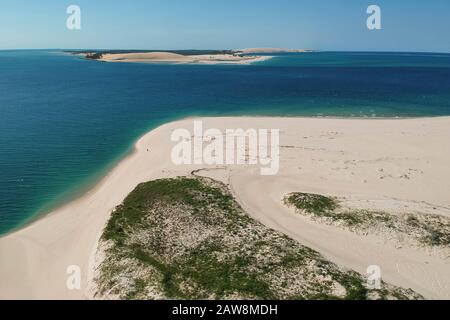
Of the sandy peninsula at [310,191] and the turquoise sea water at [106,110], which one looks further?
the turquoise sea water at [106,110]

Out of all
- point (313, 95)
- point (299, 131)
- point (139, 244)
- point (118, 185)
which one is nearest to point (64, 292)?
point (139, 244)

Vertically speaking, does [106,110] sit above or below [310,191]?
above

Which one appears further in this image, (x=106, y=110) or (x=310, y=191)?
(x=106, y=110)

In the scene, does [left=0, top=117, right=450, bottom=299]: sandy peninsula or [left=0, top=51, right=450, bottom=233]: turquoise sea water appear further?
[left=0, top=51, right=450, bottom=233]: turquoise sea water
